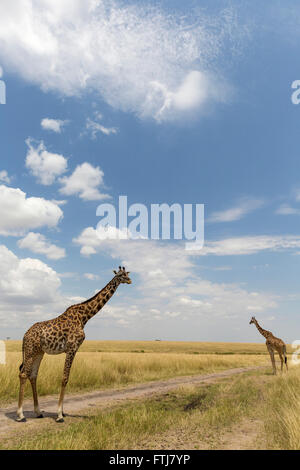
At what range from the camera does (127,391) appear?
52.6 feet

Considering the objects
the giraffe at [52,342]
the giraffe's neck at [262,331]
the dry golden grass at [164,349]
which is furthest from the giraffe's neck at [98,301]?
the dry golden grass at [164,349]

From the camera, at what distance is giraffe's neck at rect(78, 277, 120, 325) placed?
36.3 feet

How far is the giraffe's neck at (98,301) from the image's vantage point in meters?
11.1

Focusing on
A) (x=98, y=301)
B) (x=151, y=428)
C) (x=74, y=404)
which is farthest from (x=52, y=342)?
(x=74, y=404)

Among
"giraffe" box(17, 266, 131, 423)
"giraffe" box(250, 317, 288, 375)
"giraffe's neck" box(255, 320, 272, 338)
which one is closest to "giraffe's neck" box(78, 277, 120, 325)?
"giraffe" box(17, 266, 131, 423)

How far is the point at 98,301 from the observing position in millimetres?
11297

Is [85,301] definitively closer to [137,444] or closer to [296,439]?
[137,444]

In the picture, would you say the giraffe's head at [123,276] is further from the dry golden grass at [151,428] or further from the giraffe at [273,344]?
the giraffe at [273,344]

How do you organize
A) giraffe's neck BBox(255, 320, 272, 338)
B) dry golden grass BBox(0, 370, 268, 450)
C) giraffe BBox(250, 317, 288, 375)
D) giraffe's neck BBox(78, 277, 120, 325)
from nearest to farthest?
dry golden grass BBox(0, 370, 268, 450)
giraffe's neck BBox(78, 277, 120, 325)
giraffe BBox(250, 317, 288, 375)
giraffe's neck BBox(255, 320, 272, 338)

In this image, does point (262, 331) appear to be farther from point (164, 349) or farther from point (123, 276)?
point (164, 349)

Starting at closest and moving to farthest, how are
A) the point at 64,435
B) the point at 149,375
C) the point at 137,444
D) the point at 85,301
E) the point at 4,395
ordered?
the point at 137,444
the point at 64,435
the point at 85,301
the point at 4,395
the point at 149,375

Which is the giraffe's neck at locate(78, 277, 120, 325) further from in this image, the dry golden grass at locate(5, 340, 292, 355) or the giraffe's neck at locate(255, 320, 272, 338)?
the dry golden grass at locate(5, 340, 292, 355)
